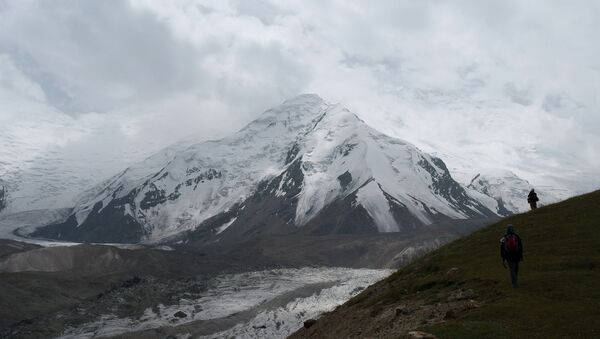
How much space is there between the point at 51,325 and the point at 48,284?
47301 millimetres

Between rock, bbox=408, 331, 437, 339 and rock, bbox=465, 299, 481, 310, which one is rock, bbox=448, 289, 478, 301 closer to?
rock, bbox=465, 299, 481, 310

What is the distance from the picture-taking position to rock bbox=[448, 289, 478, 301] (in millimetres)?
36188

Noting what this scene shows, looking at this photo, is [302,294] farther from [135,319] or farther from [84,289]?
[84,289]

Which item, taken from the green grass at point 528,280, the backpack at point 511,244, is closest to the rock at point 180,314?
the green grass at point 528,280

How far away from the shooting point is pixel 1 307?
507 ft

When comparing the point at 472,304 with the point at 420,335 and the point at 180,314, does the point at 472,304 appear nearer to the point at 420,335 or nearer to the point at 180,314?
the point at 420,335

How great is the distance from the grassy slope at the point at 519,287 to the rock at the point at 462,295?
0.48 meters

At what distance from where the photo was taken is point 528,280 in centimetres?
3512

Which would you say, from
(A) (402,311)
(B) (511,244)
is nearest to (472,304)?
(B) (511,244)

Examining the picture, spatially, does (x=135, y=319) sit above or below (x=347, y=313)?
below

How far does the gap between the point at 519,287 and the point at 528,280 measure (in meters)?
1.16

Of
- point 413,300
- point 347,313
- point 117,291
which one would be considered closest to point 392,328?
point 413,300

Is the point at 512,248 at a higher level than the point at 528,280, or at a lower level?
higher

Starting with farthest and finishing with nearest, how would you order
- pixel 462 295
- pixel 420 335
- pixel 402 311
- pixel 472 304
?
pixel 402 311
pixel 462 295
pixel 472 304
pixel 420 335
